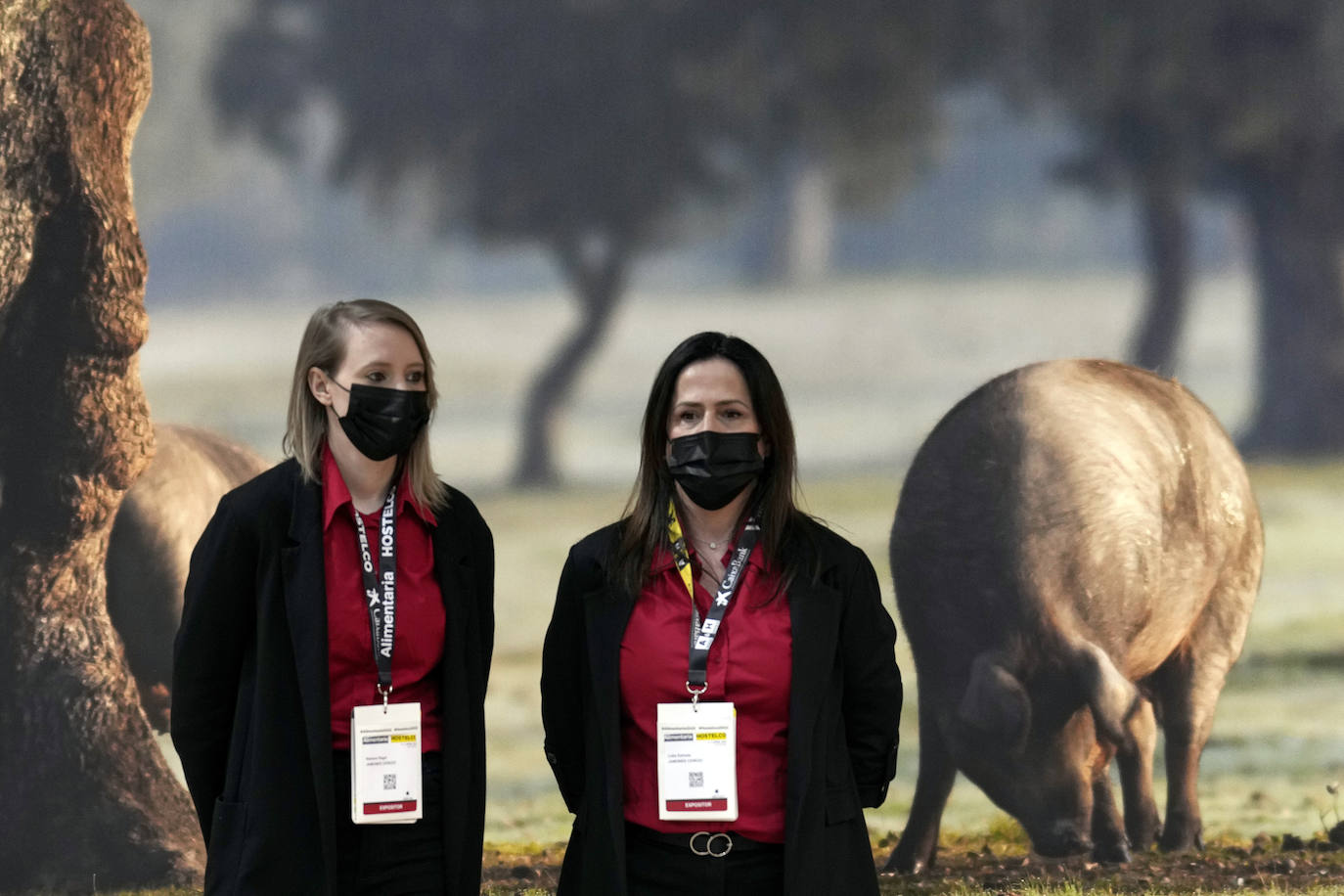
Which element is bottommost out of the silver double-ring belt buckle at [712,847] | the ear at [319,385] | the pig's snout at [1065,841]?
the pig's snout at [1065,841]

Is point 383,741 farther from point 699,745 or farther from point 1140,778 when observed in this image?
point 1140,778

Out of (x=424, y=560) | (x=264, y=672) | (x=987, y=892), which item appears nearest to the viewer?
(x=264, y=672)

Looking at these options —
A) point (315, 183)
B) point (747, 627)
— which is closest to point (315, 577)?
point (747, 627)

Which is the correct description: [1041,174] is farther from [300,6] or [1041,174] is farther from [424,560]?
[424,560]

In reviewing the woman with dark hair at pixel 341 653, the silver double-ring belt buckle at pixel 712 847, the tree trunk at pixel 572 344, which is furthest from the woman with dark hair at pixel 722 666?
the tree trunk at pixel 572 344

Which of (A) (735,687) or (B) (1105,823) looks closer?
(A) (735,687)

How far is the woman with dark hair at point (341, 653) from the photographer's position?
2977 millimetres

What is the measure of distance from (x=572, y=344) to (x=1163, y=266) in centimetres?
280

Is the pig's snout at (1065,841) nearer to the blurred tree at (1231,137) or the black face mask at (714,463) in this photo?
the blurred tree at (1231,137)

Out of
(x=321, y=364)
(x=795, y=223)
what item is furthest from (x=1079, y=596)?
(x=321, y=364)

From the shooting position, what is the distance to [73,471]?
5.49 m

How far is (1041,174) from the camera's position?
695cm

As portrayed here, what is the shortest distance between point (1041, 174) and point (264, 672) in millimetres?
5025

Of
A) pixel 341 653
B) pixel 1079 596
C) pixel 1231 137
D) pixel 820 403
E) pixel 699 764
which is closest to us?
pixel 699 764
